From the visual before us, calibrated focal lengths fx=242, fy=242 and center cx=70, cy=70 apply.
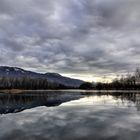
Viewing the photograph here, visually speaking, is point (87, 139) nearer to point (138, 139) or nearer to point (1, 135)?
point (138, 139)

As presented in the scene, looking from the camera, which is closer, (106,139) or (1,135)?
(106,139)

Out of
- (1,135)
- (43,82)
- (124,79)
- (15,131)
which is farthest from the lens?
(43,82)

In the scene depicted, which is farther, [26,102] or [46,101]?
[46,101]

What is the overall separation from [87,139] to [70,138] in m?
0.81

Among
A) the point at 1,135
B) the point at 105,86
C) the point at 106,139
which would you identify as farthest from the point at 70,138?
the point at 105,86

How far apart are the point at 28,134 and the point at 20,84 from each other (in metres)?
177

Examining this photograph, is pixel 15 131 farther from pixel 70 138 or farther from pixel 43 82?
pixel 43 82

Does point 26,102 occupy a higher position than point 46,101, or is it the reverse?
point 46,101

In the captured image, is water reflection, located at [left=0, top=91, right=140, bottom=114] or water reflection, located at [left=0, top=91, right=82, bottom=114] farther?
water reflection, located at [left=0, top=91, right=140, bottom=114]

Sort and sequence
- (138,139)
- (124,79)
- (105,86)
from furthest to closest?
1. (105,86)
2. (124,79)
3. (138,139)

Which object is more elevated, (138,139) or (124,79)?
(124,79)

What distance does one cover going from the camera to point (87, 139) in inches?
448

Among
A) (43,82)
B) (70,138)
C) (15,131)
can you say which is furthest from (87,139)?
(43,82)

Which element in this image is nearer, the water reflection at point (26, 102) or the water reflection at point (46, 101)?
the water reflection at point (26, 102)
